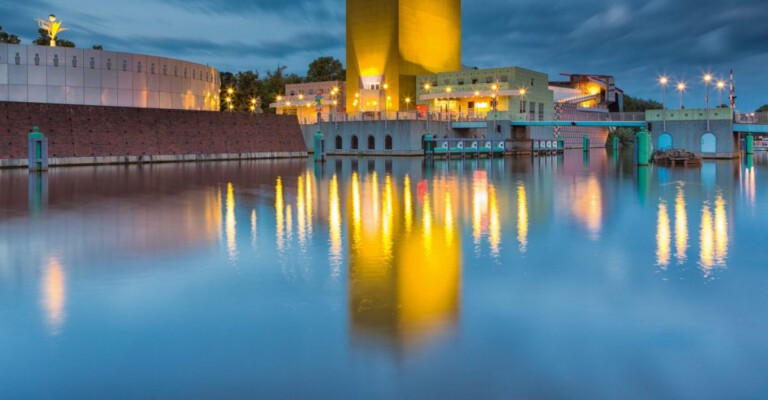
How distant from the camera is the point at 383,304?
843cm

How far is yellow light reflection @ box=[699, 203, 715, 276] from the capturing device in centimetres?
1098

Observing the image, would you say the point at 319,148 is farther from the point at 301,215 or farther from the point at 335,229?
the point at 335,229

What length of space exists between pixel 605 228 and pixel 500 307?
25.5 feet

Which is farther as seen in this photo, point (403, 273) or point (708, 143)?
point (708, 143)

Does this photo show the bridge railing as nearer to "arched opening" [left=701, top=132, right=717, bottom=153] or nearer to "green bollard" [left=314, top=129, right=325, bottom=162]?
"arched opening" [left=701, top=132, right=717, bottom=153]

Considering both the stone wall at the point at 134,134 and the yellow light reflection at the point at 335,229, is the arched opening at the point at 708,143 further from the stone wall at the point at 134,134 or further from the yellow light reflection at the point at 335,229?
the yellow light reflection at the point at 335,229

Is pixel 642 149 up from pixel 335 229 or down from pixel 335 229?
up

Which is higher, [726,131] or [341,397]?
[726,131]

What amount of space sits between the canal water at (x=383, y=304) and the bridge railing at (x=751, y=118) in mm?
41188

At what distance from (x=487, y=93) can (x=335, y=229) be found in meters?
67.9

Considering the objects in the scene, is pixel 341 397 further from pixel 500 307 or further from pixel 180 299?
pixel 180 299

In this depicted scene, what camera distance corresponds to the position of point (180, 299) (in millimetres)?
8703

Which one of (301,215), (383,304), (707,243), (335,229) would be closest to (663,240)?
(707,243)

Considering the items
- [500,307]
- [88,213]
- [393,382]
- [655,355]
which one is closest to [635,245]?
[500,307]
